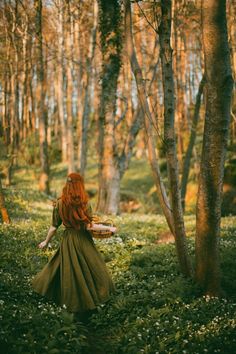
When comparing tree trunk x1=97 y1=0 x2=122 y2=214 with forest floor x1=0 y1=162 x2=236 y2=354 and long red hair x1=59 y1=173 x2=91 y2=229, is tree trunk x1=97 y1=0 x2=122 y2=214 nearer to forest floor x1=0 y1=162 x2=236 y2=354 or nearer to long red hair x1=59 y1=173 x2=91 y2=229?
forest floor x1=0 y1=162 x2=236 y2=354

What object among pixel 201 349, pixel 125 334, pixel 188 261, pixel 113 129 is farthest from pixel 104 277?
pixel 113 129

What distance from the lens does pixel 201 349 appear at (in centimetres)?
478

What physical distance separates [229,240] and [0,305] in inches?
251

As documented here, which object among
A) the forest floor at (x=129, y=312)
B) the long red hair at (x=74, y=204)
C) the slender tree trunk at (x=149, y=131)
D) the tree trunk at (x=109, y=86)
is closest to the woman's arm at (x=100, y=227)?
the long red hair at (x=74, y=204)

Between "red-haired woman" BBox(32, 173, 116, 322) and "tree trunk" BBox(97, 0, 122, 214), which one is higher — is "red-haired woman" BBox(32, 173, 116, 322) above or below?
below

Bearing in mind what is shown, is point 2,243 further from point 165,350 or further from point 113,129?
point 113,129

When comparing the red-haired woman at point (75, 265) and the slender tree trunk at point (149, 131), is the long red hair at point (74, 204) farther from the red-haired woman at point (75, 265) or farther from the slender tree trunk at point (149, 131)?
the slender tree trunk at point (149, 131)

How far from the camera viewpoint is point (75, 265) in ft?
20.4

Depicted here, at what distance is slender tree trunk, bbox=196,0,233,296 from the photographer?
6023 mm

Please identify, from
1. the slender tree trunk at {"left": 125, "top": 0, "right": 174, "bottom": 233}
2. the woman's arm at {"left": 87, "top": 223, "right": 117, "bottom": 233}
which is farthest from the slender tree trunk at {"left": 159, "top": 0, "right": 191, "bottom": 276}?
the woman's arm at {"left": 87, "top": 223, "right": 117, "bottom": 233}

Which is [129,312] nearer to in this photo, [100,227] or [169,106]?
[100,227]

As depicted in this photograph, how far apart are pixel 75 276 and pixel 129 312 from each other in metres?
1.01

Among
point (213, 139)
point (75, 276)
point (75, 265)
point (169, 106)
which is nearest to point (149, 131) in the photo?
point (169, 106)

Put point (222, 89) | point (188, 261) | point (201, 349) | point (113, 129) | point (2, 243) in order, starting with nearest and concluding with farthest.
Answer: point (201, 349) → point (222, 89) → point (188, 261) → point (2, 243) → point (113, 129)
